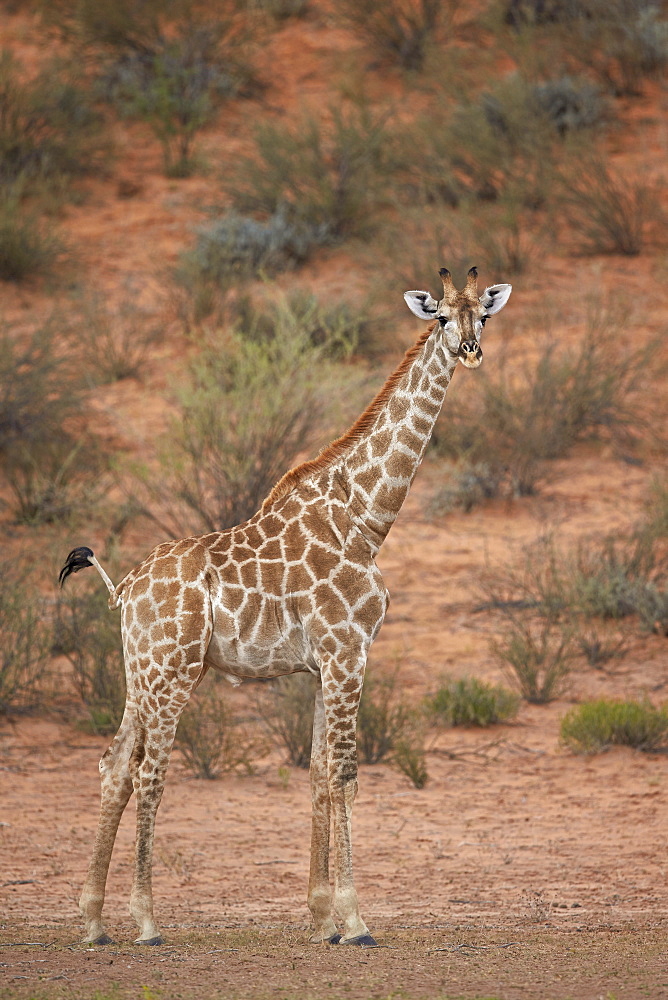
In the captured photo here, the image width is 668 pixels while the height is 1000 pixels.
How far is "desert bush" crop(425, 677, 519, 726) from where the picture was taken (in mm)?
9438

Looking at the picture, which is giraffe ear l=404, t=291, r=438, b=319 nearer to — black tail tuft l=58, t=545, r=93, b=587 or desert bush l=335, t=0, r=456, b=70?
black tail tuft l=58, t=545, r=93, b=587

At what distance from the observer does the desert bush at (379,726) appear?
8836mm

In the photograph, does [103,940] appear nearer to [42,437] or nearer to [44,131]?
[42,437]

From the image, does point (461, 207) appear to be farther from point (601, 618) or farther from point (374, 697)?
point (374, 697)

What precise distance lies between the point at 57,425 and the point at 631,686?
21.3ft

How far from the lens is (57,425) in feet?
43.0

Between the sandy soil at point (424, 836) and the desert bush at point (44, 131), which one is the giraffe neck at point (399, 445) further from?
the desert bush at point (44, 131)

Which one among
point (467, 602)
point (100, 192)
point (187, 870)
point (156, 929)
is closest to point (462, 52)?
point (100, 192)

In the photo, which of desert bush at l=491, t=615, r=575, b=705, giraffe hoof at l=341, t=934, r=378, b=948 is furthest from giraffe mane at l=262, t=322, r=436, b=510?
desert bush at l=491, t=615, r=575, b=705

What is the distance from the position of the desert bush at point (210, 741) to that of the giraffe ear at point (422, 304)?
13.2ft

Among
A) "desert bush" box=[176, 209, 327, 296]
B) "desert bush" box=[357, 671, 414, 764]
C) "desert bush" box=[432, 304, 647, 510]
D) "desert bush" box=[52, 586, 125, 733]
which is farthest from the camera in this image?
"desert bush" box=[176, 209, 327, 296]

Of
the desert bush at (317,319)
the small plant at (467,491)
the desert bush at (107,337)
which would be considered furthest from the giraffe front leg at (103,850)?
the desert bush at (317,319)

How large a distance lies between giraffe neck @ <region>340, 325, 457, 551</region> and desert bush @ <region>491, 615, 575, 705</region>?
446 cm

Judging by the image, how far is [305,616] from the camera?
529 cm
